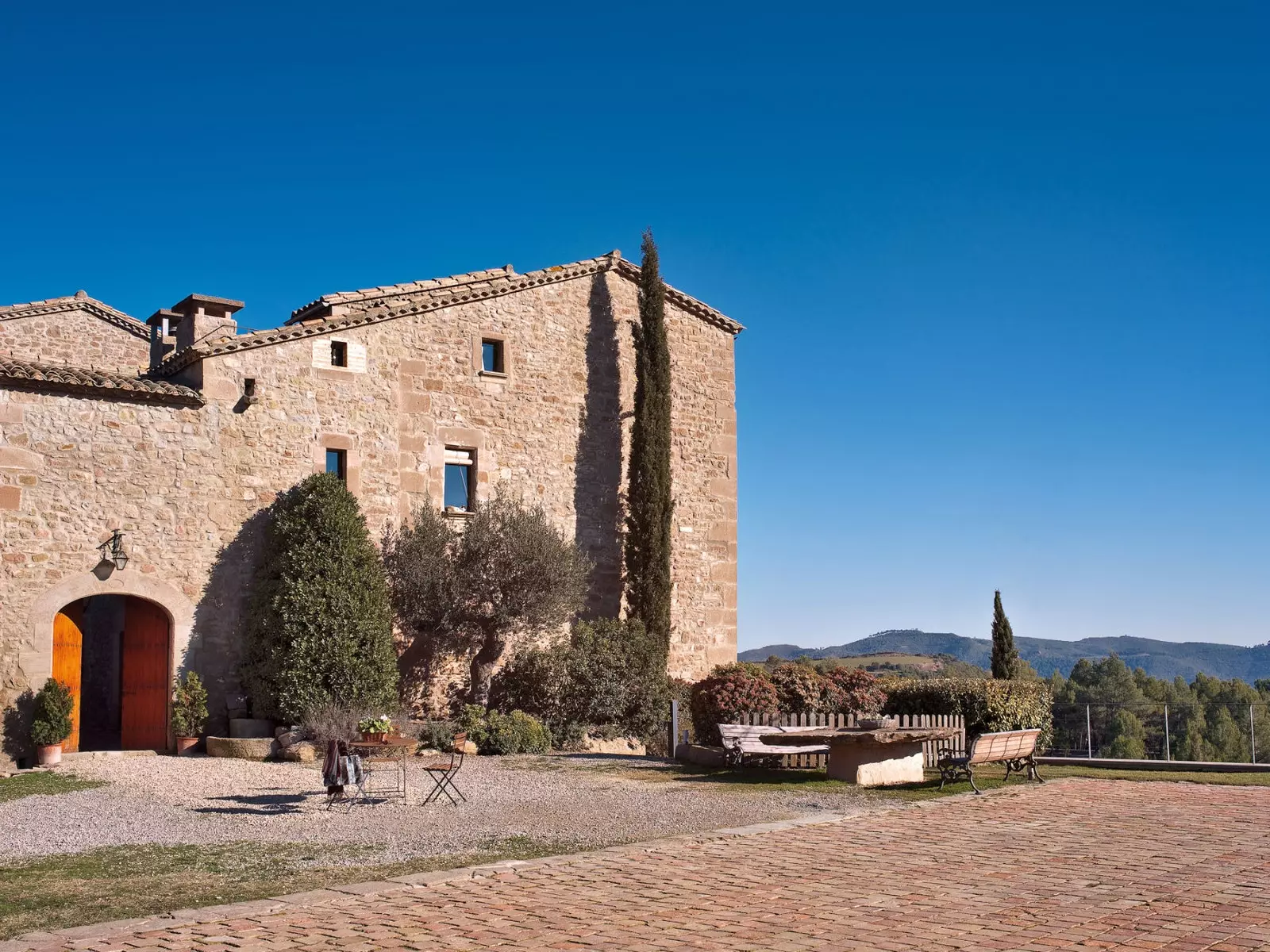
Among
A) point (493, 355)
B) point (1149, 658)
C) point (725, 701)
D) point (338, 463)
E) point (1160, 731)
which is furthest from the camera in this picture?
point (1149, 658)

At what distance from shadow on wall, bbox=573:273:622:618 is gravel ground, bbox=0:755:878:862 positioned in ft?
24.9

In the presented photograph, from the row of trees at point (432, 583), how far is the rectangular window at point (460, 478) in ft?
2.23

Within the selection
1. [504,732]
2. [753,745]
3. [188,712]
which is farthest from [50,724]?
[753,745]

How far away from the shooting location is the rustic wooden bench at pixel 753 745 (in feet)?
54.7

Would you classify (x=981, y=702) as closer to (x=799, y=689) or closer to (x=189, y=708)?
(x=799, y=689)

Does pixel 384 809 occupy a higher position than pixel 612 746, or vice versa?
pixel 384 809

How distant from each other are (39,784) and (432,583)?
743cm

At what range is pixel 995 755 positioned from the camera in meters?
15.5

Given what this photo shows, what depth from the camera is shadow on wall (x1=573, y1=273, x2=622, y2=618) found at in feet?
82.0

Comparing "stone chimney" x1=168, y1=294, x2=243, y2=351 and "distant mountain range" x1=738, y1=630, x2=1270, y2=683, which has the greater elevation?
"stone chimney" x1=168, y1=294, x2=243, y2=351

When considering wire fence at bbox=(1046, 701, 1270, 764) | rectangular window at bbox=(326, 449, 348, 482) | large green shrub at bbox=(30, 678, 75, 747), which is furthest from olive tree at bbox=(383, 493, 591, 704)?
wire fence at bbox=(1046, 701, 1270, 764)

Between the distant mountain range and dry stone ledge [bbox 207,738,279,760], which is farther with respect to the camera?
the distant mountain range

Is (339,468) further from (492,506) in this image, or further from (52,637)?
(52,637)

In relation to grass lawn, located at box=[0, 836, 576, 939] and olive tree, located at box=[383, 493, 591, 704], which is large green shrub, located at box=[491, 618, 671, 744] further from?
grass lawn, located at box=[0, 836, 576, 939]
